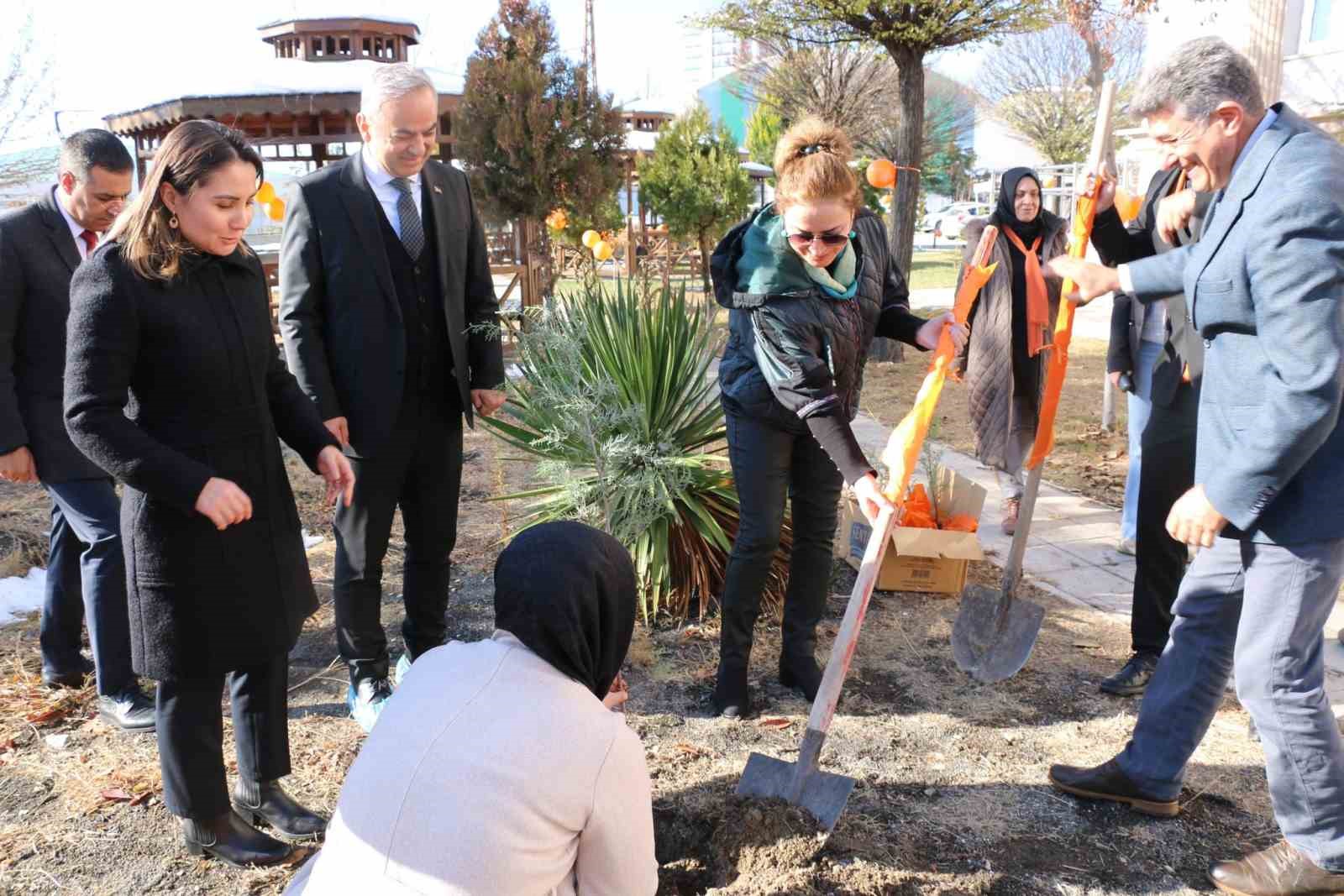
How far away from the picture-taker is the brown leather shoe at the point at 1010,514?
5215 millimetres

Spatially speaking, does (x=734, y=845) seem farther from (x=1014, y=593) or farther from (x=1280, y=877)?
(x=1014, y=593)

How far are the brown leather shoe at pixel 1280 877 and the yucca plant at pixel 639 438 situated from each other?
6.67 feet

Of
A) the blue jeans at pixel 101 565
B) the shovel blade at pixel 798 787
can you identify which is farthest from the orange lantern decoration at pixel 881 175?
the blue jeans at pixel 101 565

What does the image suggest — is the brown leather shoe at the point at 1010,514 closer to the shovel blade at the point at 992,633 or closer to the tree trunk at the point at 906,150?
the shovel blade at the point at 992,633

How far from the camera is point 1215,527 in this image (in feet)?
7.47

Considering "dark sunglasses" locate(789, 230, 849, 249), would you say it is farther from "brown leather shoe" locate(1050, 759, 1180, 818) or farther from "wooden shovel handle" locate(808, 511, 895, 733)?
"brown leather shoe" locate(1050, 759, 1180, 818)

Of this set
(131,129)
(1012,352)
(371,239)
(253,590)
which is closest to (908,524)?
(1012,352)

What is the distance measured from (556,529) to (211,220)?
1.22 m

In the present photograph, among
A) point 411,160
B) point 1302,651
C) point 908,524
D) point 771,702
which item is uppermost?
point 411,160

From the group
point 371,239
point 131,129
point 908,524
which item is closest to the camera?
point 371,239

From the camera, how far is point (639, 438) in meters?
4.11

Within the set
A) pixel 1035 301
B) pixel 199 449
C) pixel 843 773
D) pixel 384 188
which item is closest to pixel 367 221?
pixel 384 188

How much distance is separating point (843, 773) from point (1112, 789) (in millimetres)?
736

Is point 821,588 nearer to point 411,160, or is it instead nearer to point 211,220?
point 411,160
